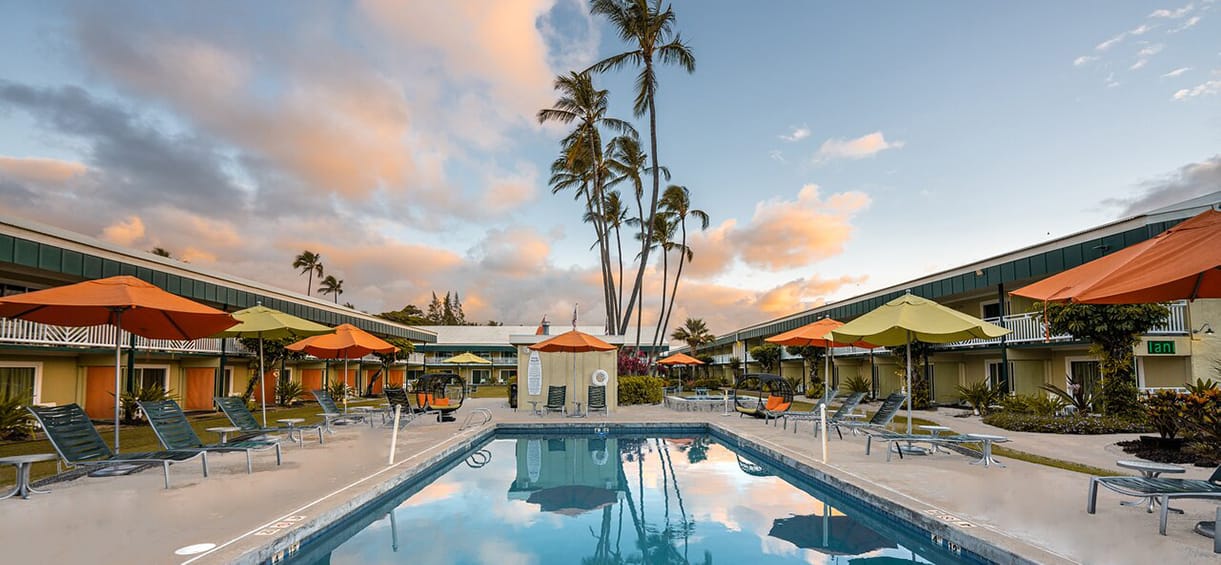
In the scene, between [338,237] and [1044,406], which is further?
[338,237]

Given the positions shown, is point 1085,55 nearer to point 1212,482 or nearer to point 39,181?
point 1212,482

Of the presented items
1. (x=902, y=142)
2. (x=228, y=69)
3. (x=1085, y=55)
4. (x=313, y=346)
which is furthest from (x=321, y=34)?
(x=1085, y=55)

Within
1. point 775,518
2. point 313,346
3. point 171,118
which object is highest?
point 171,118

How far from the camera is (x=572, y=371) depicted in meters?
19.1

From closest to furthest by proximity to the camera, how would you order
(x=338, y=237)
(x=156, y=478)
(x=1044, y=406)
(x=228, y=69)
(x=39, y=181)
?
1. (x=156, y=478)
2. (x=228, y=69)
3. (x=1044, y=406)
4. (x=39, y=181)
5. (x=338, y=237)

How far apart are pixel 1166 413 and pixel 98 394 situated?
2577 cm

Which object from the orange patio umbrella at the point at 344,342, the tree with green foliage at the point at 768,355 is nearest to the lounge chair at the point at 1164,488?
the orange patio umbrella at the point at 344,342

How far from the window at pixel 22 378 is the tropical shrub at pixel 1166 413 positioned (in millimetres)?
23898

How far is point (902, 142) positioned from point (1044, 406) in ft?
23.9

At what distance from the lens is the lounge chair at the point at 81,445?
22.3 feet

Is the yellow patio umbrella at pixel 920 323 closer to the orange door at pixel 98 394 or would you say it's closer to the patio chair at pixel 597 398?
the patio chair at pixel 597 398

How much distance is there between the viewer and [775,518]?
23.0ft

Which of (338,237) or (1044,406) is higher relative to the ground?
(338,237)

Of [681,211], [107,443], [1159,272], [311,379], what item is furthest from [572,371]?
[311,379]
